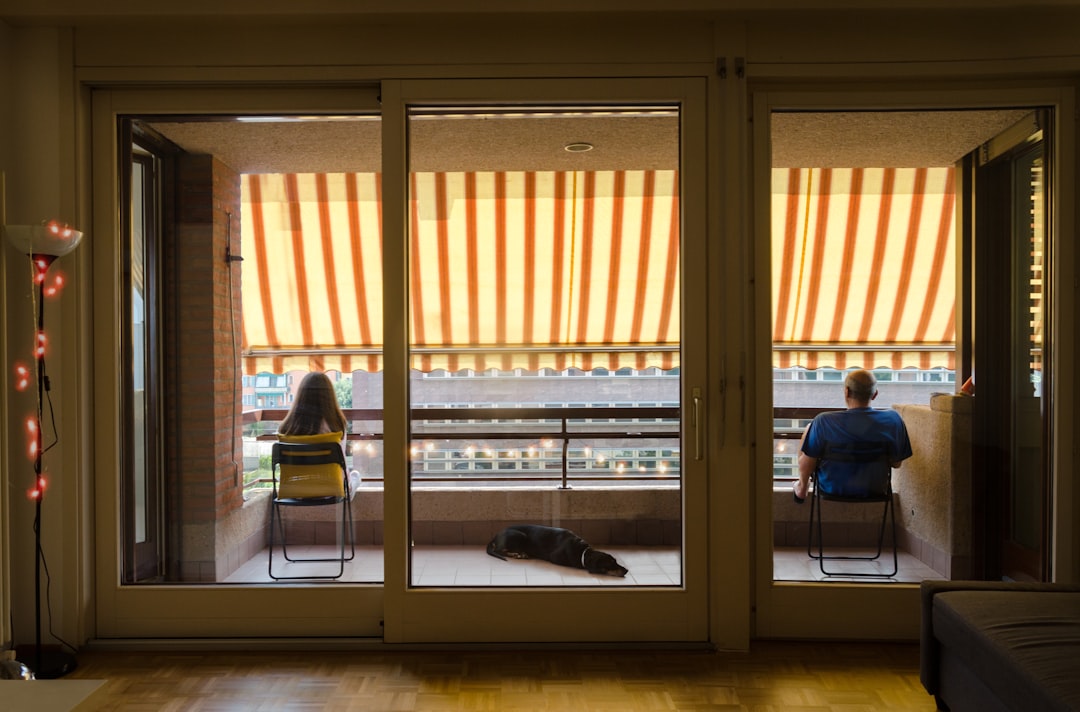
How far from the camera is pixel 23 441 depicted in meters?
3.48

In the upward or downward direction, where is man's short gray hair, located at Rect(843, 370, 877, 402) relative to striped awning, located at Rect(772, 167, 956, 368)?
downward

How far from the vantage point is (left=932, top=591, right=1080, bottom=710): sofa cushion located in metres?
2.03

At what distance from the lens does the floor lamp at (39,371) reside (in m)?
3.10

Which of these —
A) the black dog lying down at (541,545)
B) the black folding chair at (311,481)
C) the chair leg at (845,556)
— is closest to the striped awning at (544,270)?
the black folding chair at (311,481)

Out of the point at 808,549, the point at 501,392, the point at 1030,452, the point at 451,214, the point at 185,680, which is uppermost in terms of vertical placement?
the point at 451,214

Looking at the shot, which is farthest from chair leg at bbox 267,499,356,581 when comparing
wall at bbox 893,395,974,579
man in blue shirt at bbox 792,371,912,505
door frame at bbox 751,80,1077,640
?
wall at bbox 893,395,974,579

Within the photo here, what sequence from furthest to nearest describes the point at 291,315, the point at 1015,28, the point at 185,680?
the point at 291,315, the point at 1015,28, the point at 185,680

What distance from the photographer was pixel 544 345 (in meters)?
3.56

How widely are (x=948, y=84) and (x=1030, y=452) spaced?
1651 mm

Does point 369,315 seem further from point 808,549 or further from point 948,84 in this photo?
point 948,84

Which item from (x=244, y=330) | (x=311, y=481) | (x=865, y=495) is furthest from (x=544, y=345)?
(x=865, y=495)

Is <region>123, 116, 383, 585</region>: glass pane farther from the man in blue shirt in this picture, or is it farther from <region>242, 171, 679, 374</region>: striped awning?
the man in blue shirt

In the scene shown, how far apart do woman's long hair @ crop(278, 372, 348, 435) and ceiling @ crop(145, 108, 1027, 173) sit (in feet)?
3.21

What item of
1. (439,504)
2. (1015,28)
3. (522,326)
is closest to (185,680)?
(439,504)
